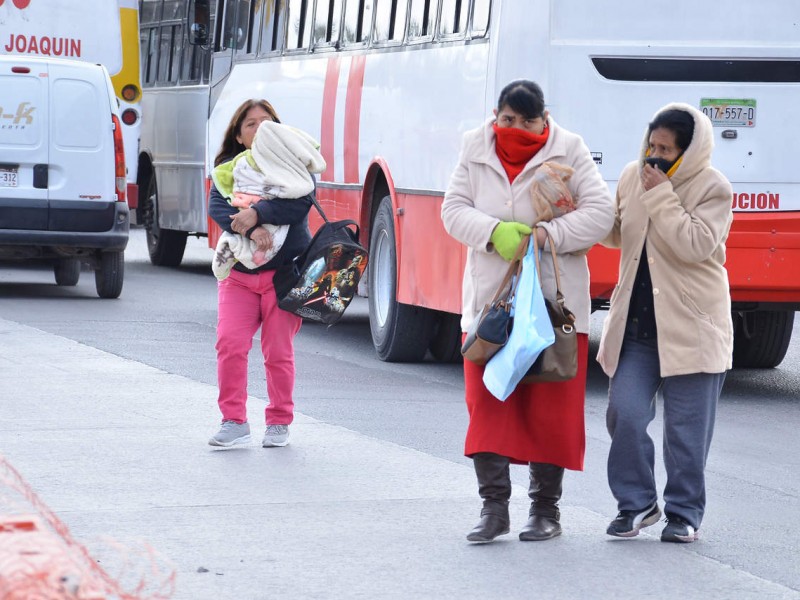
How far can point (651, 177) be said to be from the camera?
5.77m

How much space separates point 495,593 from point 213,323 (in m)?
8.82

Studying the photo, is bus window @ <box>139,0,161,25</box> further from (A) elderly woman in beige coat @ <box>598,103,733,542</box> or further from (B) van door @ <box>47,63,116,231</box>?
(A) elderly woman in beige coat @ <box>598,103,733,542</box>

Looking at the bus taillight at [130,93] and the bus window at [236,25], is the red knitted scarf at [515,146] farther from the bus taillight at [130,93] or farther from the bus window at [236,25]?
the bus taillight at [130,93]

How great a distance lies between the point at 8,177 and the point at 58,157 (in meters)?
0.47

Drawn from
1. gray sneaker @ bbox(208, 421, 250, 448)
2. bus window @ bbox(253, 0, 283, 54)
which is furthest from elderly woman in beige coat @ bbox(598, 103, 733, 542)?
bus window @ bbox(253, 0, 283, 54)

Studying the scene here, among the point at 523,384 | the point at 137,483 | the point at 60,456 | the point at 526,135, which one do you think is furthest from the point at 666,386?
the point at 60,456

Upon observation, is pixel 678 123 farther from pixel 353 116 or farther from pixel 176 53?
pixel 176 53

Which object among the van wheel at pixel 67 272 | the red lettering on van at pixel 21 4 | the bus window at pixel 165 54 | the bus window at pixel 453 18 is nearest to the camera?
the bus window at pixel 453 18

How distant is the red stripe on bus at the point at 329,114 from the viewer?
1295 centimetres

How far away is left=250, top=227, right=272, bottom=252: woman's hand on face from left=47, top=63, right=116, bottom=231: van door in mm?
7858

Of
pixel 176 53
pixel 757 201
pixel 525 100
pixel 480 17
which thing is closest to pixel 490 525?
pixel 525 100

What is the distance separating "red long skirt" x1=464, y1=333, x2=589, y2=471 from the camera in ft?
18.7

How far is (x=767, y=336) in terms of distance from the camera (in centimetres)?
1177

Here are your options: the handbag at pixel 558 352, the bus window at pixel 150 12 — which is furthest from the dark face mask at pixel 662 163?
the bus window at pixel 150 12
